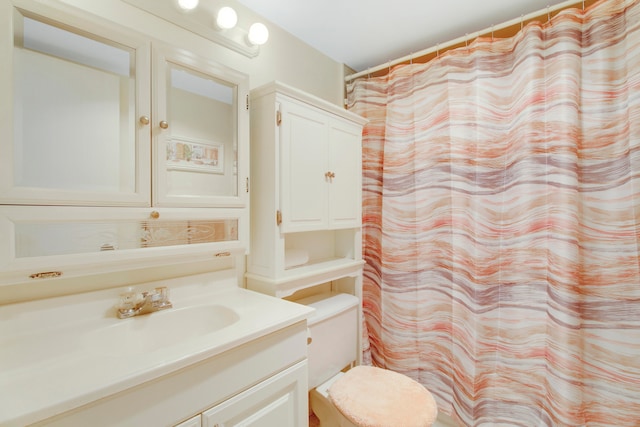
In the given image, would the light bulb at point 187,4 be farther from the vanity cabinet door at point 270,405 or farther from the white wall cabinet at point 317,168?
the vanity cabinet door at point 270,405

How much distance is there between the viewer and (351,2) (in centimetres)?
153

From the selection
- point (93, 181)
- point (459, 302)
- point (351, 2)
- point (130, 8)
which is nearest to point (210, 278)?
point (93, 181)

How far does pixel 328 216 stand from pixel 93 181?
1.09 metres

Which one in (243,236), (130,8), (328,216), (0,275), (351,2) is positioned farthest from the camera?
(328,216)

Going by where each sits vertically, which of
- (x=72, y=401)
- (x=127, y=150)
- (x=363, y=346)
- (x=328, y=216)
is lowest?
(x=363, y=346)

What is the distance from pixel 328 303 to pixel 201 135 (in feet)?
3.84

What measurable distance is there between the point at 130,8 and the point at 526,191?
6.57 feet

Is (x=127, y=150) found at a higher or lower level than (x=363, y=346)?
higher

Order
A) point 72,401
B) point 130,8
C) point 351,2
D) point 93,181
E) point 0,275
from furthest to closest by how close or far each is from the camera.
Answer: point 351,2, point 130,8, point 93,181, point 0,275, point 72,401

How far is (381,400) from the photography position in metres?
1.31

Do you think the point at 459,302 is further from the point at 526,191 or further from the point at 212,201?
the point at 212,201

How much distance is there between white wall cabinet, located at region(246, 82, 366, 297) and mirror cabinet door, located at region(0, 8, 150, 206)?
0.54m

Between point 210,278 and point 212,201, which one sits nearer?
point 212,201

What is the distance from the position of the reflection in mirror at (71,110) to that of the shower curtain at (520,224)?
152 centimetres
